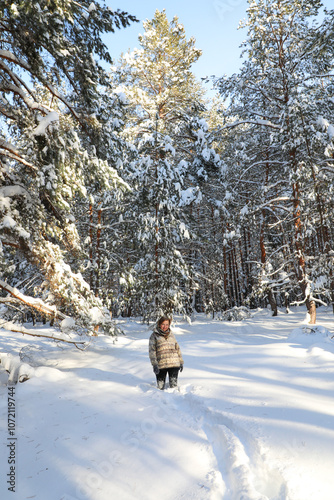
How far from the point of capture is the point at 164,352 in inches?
222

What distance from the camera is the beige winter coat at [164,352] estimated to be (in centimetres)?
556

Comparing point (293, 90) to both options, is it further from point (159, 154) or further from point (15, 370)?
point (15, 370)

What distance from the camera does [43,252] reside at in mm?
6137

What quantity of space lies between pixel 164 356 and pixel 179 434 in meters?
2.00

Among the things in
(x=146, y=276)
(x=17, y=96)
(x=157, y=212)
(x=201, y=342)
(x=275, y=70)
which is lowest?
(x=201, y=342)

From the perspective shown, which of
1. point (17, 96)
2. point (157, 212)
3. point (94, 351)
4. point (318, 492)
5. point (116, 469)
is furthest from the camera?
point (157, 212)

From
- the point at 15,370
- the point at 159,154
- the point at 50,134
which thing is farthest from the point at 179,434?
the point at 159,154

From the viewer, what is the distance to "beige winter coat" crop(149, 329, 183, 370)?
18.2 ft

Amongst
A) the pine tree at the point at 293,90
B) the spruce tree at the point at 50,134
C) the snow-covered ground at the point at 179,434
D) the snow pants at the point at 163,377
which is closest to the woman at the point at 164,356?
the snow pants at the point at 163,377

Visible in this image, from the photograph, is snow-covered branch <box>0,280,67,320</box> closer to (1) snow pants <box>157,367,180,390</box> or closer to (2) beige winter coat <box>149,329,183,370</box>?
(2) beige winter coat <box>149,329,183,370</box>

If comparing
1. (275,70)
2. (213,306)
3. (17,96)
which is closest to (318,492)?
(17,96)

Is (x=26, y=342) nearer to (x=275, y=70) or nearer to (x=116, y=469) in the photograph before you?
(x=116, y=469)

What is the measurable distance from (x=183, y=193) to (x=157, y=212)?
2.79m

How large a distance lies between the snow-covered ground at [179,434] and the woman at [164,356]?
33cm
